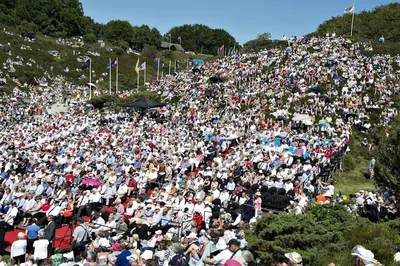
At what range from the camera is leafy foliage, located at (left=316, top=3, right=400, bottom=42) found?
6309 centimetres

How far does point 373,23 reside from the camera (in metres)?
68.8

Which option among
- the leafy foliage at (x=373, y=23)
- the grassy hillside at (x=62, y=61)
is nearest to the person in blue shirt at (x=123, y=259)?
the grassy hillside at (x=62, y=61)

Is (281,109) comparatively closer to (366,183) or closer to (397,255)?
(366,183)

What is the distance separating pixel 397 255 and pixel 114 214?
27.7 feet

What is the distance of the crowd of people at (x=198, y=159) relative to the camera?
32.5ft

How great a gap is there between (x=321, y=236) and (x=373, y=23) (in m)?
72.4

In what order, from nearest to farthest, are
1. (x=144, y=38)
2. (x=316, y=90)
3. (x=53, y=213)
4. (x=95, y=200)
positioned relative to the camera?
1. (x=53, y=213)
2. (x=95, y=200)
3. (x=316, y=90)
4. (x=144, y=38)

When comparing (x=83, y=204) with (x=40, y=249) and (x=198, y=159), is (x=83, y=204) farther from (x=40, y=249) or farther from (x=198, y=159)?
(x=198, y=159)

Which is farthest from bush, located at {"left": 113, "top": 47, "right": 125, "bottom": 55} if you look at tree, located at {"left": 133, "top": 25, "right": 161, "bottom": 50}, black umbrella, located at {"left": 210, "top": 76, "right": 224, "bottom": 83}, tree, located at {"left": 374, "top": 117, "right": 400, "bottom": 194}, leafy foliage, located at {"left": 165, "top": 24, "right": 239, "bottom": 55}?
tree, located at {"left": 374, "top": 117, "right": 400, "bottom": 194}

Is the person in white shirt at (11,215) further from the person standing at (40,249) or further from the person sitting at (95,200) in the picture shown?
the person standing at (40,249)

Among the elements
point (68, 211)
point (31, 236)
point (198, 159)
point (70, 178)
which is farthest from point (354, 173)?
point (31, 236)

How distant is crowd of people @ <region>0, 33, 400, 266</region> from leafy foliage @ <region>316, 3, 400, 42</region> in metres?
26.4

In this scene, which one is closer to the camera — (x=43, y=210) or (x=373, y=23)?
(x=43, y=210)

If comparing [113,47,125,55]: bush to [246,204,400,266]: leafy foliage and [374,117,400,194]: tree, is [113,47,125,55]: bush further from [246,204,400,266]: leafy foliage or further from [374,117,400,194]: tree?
[246,204,400,266]: leafy foliage
